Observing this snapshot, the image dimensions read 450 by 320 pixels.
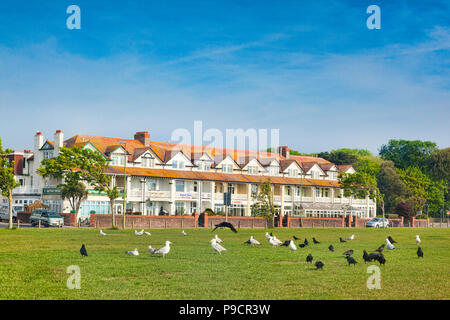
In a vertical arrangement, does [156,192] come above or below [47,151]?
below

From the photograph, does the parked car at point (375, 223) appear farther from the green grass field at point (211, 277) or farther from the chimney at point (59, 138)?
the green grass field at point (211, 277)

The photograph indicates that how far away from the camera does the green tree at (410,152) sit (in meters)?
126

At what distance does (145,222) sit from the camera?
5900 centimetres

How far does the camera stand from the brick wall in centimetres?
5666

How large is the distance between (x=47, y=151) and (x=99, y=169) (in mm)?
25059

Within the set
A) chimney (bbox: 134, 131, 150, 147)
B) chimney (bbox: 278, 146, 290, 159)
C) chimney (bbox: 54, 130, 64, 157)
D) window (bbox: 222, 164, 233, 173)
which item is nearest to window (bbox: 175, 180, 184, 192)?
chimney (bbox: 134, 131, 150, 147)

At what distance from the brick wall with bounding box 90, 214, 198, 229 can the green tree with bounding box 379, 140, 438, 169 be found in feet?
256

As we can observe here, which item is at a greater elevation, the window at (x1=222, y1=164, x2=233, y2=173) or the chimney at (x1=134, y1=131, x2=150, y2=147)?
the chimney at (x1=134, y1=131, x2=150, y2=147)

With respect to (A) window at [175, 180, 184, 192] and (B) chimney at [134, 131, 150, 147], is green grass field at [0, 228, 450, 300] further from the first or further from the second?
(B) chimney at [134, 131, 150, 147]

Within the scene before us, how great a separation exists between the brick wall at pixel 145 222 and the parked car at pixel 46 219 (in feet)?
10.9

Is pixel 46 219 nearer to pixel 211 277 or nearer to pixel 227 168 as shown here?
pixel 227 168
